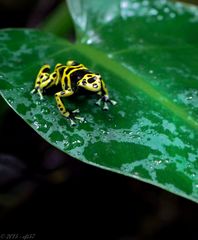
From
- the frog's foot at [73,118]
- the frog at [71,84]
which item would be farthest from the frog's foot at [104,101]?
the frog's foot at [73,118]

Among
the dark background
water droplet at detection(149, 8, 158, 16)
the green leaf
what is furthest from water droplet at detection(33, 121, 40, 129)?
water droplet at detection(149, 8, 158, 16)

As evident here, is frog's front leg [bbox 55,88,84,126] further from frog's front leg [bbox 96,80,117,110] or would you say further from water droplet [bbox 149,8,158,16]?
water droplet [bbox 149,8,158,16]

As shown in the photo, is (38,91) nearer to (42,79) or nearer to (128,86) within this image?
(42,79)

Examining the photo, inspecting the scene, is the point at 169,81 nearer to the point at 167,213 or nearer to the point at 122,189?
the point at 122,189

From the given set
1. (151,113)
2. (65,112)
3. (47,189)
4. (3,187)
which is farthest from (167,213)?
(65,112)

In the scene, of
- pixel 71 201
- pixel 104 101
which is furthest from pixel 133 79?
pixel 71 201
